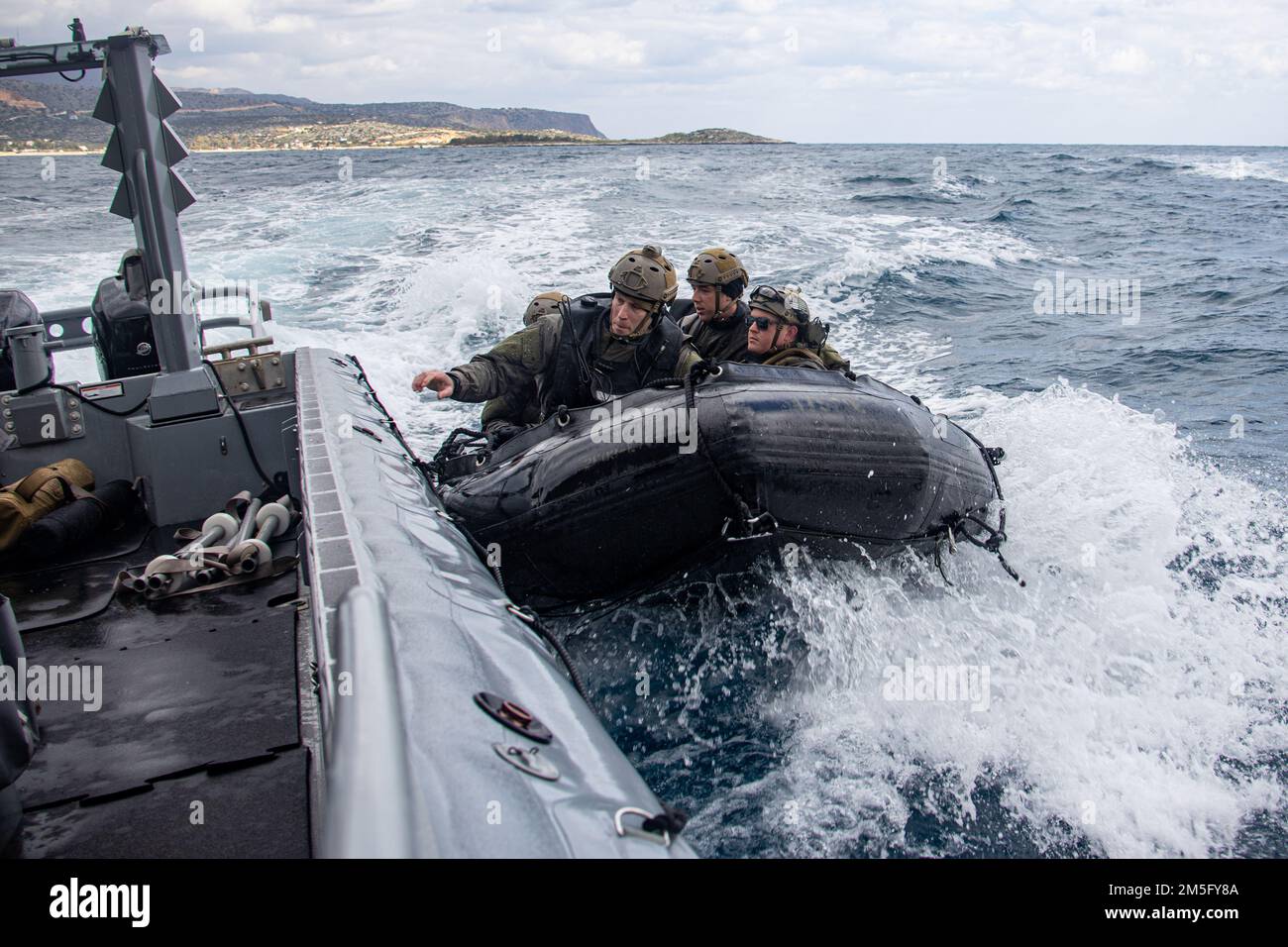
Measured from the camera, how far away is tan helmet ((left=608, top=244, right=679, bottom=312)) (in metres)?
3.82

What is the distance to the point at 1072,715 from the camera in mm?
3258

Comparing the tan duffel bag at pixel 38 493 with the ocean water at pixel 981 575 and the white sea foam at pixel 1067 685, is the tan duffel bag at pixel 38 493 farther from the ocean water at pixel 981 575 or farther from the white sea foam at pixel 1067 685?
the white sea foam at pixel 1067 685

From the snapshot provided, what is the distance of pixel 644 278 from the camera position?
12.5 feet

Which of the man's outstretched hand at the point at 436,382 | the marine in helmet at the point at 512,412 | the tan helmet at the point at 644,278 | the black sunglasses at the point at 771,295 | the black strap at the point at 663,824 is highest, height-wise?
the tan helmet at the point at 644,278

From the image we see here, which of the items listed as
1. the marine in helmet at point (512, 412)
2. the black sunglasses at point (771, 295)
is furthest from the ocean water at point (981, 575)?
the black sunglasses at point (771, 295)

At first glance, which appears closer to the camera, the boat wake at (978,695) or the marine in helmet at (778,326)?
the boat wake at (978,695)

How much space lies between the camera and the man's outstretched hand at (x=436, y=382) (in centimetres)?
352

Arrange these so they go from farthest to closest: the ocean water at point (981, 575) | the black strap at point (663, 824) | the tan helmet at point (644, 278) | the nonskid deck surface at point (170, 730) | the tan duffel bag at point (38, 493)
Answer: the tan helmet at point (644, 278) → the tan duffel bag at point (38, 493) → the ocean water at point (981, 575) → the nonskid deck surface at point (170, 730) → the black strap at point (663, 824)

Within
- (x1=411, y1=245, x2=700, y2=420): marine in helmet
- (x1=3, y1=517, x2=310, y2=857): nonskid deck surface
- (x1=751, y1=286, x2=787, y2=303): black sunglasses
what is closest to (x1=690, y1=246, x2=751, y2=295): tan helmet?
(x1=751, y1=286, x2=787, y2=303): black sunglasses

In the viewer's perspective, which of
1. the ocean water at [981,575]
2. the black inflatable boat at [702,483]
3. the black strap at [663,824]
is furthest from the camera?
the black inflatable boat at [702,483]

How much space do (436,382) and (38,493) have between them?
152 cm

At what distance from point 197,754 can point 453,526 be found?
950 millimetres

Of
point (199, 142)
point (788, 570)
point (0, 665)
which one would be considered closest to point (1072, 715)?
point (788, 570)

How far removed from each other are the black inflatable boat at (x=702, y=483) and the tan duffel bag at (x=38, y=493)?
4.88 ft
